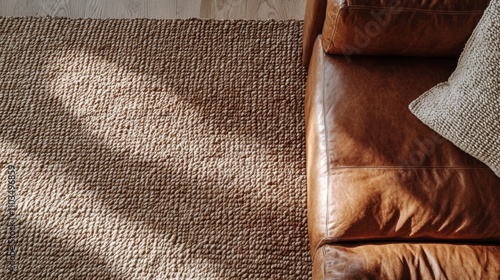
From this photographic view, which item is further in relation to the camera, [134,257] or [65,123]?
[65,123]

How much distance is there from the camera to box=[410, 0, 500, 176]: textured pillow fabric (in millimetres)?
1151

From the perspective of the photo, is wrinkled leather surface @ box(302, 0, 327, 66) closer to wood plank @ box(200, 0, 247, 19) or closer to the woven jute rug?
the woven jute rug

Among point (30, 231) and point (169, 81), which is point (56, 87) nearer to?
point (169, 81)

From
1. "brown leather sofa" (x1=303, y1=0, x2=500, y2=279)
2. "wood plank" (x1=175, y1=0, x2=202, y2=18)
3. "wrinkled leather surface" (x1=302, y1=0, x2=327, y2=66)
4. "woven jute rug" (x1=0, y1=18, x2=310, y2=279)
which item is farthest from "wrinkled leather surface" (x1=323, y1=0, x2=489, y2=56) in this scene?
"wood plank" (x1=175, y1=0, x2=202, y2=18)

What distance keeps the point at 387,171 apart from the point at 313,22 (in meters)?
0.49

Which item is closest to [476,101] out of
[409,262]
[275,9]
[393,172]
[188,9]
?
[393,172]

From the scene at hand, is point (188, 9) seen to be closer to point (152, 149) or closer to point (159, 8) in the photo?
point (159, 8)

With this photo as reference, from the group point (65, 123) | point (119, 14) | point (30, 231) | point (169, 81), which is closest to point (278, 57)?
point (169, 81)

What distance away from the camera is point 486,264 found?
115cm

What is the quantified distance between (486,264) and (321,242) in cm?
35

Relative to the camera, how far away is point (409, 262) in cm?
116

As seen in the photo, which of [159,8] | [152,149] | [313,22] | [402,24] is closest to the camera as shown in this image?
[402,24]

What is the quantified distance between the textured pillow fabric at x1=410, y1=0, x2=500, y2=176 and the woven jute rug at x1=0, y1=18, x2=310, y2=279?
0.53m

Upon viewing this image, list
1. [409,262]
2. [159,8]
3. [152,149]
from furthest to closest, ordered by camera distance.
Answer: [159,8] → [152,149] → [409,262]
